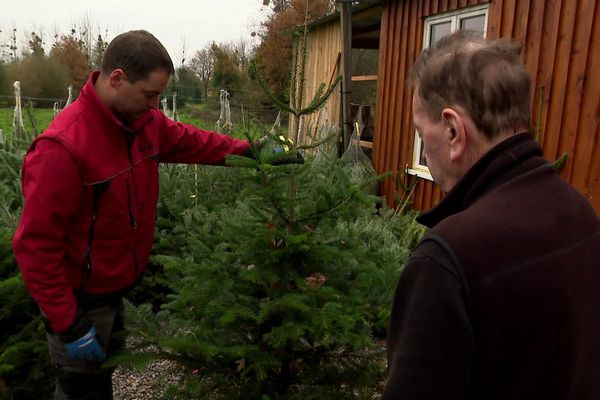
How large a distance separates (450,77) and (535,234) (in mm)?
382

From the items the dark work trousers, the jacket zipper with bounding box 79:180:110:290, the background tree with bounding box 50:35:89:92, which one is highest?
the background tree with bounding box 50:35:89:92

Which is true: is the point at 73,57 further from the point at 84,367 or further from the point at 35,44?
the point at 84,367

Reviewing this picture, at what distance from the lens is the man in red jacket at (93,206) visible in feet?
6.85

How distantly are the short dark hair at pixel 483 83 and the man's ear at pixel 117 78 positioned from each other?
5.06 feet

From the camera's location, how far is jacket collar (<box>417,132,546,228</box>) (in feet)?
3.59

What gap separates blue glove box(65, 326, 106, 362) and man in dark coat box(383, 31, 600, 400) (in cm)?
164

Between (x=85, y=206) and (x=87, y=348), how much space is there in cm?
64

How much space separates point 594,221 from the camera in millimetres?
1170

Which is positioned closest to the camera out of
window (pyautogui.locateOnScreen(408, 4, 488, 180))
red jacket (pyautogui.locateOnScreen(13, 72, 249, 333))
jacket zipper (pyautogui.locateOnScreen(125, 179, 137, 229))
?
red jacket (pyautogui.locateOnScreen(13, 72, 249, 333))

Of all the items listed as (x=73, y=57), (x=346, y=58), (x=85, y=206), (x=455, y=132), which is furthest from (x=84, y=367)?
(x=73, y=57)

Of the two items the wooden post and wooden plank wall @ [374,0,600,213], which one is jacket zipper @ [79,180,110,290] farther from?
the wooden post

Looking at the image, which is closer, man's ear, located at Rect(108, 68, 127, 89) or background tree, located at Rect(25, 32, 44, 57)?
man's ear, located at Rect(108, 68, 127, 89)

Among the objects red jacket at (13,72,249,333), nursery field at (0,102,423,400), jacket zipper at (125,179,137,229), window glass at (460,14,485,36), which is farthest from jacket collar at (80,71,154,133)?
window glass at (460,14,485,36)

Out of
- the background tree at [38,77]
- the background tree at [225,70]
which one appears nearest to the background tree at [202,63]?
the background tree at [225,70]
